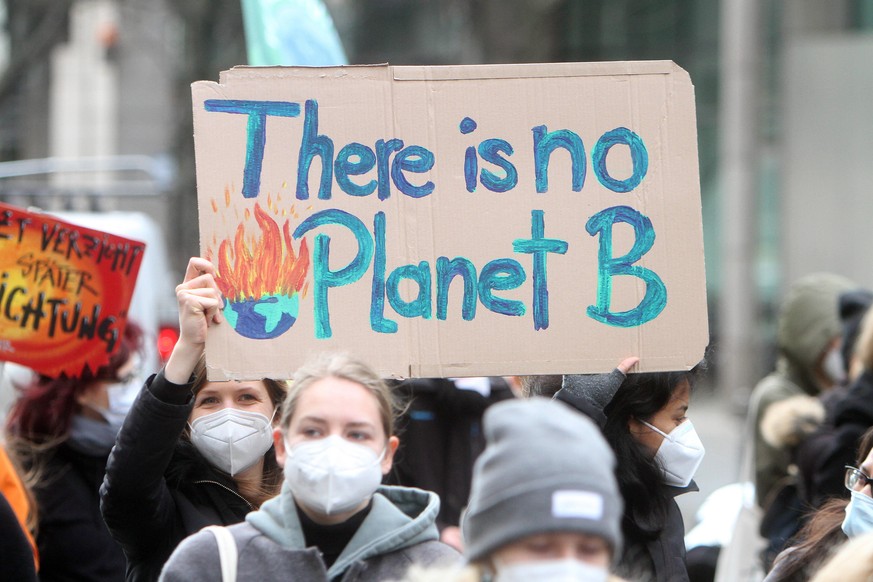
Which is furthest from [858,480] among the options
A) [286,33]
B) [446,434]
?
[286,33]

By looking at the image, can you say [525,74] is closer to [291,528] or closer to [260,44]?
[291,528]

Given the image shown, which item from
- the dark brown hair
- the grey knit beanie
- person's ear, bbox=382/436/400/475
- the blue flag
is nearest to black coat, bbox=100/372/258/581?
person's ear, bbox=382/436/400/475

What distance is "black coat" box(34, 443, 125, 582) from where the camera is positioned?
14.4ft

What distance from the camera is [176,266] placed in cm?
2684

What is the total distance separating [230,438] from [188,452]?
0.44 ft

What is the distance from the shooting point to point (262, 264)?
3420 millimetres

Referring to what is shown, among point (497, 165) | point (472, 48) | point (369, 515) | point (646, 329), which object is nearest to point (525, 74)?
point (497, 165)

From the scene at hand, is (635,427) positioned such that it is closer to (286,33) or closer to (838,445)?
(838,445)

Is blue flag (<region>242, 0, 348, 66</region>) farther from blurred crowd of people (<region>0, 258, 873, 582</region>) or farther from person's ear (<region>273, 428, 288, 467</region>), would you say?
person's ear (<region>273, 428, 288, 467</region>)

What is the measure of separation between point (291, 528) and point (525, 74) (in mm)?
1252

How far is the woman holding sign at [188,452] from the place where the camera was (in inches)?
129

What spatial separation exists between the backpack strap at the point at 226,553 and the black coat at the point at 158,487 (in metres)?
0.38

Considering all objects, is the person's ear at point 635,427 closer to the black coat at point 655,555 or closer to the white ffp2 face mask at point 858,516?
the black coat at point 655,555

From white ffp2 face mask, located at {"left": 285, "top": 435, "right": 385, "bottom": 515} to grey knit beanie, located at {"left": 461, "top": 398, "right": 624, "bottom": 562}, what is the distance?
24.3 inches
